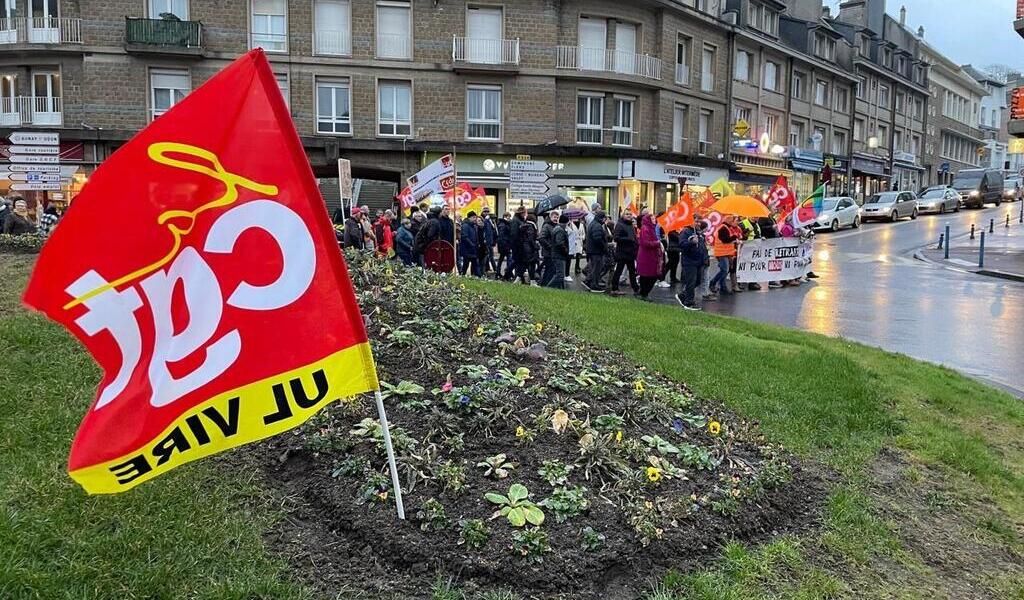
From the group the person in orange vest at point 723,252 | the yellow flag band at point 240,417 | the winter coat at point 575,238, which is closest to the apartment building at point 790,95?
the winter coat at point 575,238

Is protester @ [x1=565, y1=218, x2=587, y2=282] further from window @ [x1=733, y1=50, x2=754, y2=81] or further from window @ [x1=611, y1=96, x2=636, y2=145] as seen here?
window @ [x1=733, y1=50, x2=754, y2=81]

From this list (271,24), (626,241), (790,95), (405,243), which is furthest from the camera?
(790,95)

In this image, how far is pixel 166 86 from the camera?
29547 mm

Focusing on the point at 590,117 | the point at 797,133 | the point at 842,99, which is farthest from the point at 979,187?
the point at 590,117

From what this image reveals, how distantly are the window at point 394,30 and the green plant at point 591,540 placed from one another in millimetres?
29890

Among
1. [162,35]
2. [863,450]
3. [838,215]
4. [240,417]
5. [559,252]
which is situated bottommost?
[863,450]

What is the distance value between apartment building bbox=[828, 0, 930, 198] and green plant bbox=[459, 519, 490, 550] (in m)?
58.5

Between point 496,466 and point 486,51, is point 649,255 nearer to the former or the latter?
point 496,466

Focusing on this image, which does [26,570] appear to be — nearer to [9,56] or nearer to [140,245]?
[140,245]

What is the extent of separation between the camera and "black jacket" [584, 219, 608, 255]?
597 inches

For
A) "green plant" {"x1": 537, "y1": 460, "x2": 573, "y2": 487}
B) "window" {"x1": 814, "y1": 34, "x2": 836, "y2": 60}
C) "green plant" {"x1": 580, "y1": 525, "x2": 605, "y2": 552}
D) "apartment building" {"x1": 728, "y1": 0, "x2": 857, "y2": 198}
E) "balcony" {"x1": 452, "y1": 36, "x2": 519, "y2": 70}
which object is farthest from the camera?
"window" {"x1": 814, "y1": 34, "x2": 836, "y2": 60}

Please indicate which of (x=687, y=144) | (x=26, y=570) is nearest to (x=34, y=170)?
(x=26, y=570)

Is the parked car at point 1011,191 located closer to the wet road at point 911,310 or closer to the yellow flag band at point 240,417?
the wet road at point 911,310

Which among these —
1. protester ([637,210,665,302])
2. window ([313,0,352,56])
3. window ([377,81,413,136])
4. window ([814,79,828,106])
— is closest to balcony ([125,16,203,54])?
window ([313,0,352,56])
